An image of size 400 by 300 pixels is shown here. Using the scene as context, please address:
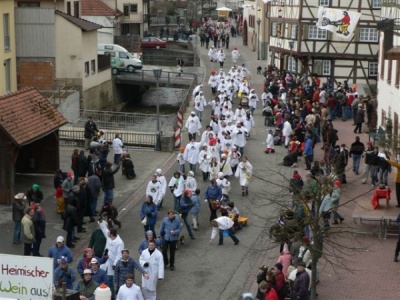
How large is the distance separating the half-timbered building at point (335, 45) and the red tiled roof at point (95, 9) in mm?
18577

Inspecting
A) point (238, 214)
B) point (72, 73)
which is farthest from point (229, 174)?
point (72, 73)

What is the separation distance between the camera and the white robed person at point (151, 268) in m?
18.7

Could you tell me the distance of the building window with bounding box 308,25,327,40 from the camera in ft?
162

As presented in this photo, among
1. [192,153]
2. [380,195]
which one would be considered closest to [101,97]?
[192,153]

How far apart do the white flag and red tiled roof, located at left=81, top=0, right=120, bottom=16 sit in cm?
2596

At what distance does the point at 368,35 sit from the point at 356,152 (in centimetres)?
2010

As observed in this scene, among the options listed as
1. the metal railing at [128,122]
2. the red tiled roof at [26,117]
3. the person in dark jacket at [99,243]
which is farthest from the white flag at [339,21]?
the person in dark jacket at [99,243]

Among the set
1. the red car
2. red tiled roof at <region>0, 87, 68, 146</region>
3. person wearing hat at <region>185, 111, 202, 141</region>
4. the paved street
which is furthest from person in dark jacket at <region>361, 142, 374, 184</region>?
the red car

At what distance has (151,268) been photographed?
18.7 meters

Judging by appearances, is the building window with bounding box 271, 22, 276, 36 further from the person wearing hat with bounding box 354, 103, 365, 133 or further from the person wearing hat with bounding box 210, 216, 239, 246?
the person wearing hat with bounding box 210, 216, 239, 246

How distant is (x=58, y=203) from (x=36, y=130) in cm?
272

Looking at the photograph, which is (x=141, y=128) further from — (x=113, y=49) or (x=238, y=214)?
(x=113, y=49)

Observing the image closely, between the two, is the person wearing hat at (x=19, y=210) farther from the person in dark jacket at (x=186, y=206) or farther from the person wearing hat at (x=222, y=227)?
the person wearing hat at (x=222, y=227)

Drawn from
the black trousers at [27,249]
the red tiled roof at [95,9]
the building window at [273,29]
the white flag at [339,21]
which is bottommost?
the black trousers at [27,249]
